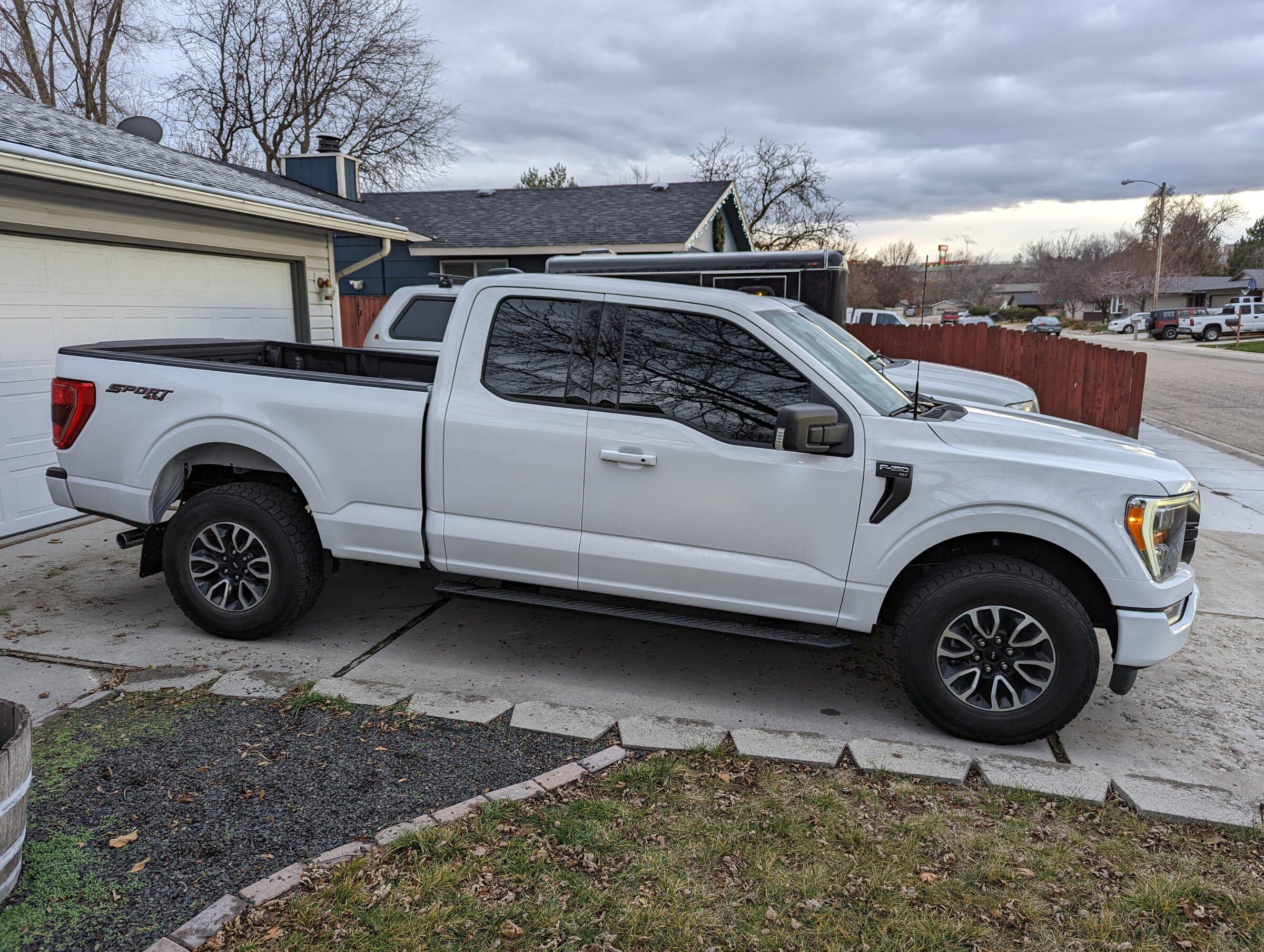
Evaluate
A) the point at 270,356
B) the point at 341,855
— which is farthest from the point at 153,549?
the point at 341,855

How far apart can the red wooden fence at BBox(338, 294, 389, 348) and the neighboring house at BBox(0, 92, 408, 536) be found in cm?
643

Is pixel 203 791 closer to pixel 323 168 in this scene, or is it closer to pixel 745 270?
pixel 745 270

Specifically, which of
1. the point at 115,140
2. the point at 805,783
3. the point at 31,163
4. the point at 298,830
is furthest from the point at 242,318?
the point at 805,783

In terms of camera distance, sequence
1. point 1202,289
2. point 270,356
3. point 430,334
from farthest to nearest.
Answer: point 1202,289 → point 430,334 → point 270,356

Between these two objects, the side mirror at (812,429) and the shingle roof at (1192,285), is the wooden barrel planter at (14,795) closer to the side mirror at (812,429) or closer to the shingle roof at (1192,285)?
the side mirror at (812,429)

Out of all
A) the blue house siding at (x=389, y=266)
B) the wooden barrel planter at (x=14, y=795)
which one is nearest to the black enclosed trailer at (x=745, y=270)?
the wooden barrel planter at (x=14, y=795)

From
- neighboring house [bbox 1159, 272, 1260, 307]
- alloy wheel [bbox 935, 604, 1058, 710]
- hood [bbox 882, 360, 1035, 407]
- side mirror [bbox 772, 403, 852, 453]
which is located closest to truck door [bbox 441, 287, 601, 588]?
side mirror [bbox 772, 403, 852, 453]

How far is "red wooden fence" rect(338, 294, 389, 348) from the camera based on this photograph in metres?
16.8

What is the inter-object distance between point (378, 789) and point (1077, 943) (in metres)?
2.53

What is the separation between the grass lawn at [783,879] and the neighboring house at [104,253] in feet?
19.5

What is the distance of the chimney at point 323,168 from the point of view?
17109 mm

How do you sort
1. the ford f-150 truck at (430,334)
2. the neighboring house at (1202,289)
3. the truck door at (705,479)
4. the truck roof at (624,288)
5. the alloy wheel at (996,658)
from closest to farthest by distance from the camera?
the alloy wheel at (996,658) → the truck door at (705,479) → the truck roof at (624,288) → the ford f-150 truck at (430,334) → the neighboring house at (1202,289)

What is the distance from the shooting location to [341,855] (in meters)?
3.13

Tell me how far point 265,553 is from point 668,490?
89.6 inches
